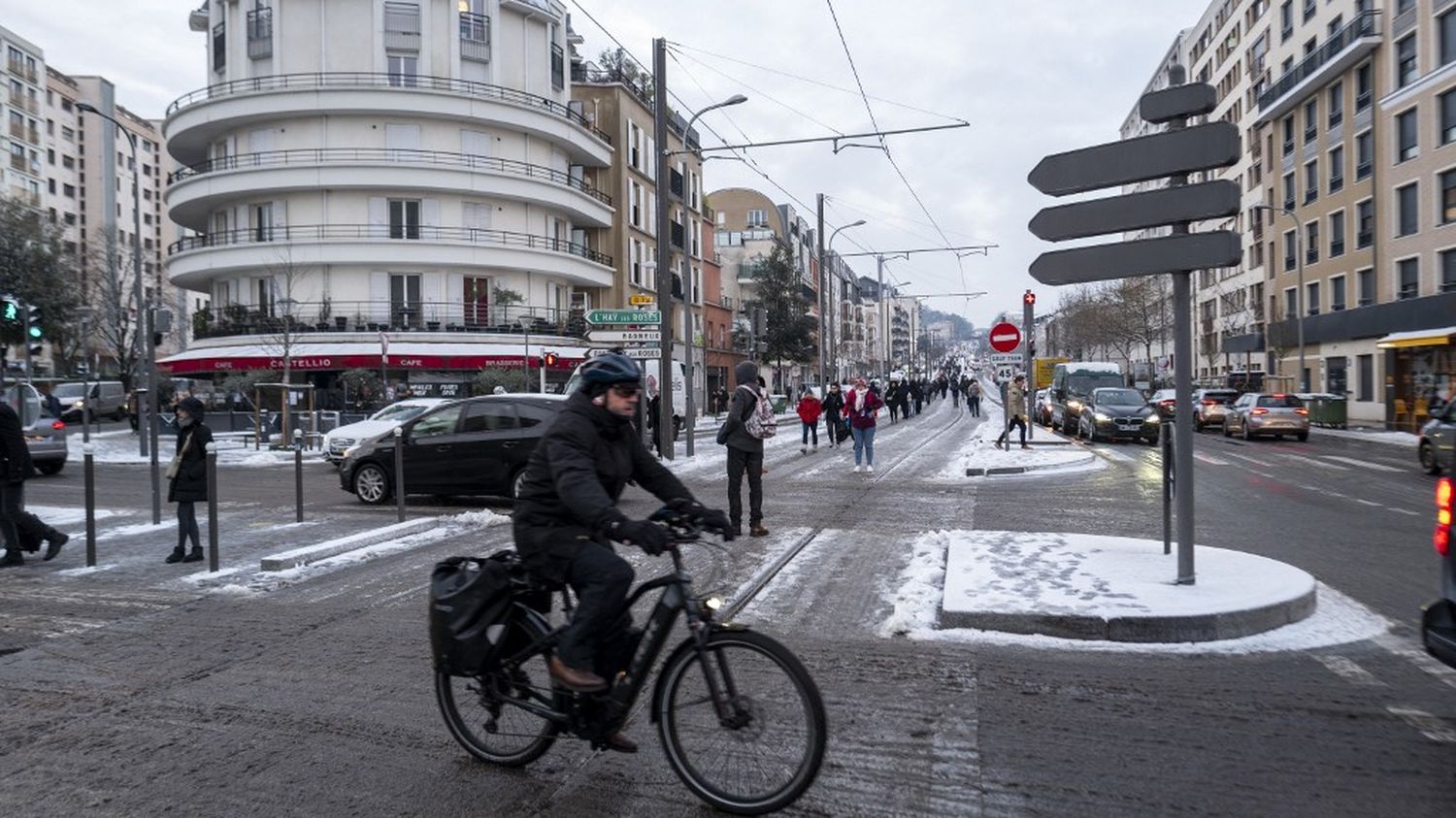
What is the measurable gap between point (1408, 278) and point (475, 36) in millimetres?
38645

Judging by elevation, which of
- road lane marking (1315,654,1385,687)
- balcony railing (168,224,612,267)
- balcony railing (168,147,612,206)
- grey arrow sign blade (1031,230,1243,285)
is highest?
balcony railing (168,147,612,206)

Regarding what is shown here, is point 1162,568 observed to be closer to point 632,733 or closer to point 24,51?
point 632,733

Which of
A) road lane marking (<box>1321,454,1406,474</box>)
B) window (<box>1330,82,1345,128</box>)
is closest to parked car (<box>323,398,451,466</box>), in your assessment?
road lane marking (<box>1321,454,1406,474</box>)

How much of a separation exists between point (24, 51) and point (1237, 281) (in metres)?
83.1

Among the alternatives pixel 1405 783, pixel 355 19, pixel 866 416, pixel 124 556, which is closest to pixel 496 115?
pixel 355 19

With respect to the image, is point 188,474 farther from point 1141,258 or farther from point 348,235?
point 348,235

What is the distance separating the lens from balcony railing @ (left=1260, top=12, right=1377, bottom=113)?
4072 cm

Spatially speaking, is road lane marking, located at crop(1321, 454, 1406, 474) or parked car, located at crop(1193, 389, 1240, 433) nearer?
road lane marking, located at crop(1321, 454, 1406, 474)

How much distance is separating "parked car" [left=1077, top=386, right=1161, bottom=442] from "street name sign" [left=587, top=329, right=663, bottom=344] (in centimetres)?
1376

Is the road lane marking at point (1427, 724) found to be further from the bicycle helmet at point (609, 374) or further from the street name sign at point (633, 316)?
the street name sign at point (633, 316)

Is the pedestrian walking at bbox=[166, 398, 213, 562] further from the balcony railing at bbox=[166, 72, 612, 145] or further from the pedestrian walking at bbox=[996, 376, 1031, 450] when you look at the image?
the balcony railing at bbox=[166, 72, 612, 145]

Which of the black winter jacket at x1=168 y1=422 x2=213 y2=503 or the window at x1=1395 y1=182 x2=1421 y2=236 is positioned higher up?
the window at x1=1395 y1=182 x2=1421 y2=236

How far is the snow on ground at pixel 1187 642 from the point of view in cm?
597

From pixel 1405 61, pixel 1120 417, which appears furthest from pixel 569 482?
pixel 1405 61
